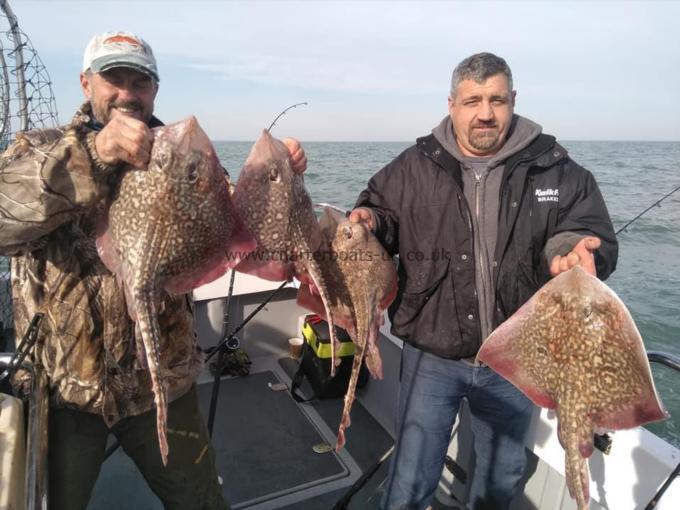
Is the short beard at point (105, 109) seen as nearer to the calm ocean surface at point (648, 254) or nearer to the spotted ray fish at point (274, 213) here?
the spotted ray fish at point (274, 213)

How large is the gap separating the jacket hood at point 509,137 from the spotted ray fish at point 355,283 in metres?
0.95

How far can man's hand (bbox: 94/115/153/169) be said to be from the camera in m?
1.77

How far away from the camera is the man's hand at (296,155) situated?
2281 mm

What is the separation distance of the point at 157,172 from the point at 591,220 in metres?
2.47

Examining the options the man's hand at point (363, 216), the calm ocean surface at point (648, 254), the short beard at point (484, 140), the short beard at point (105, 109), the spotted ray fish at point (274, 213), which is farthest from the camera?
the calm ocean surface at point (648, 254)

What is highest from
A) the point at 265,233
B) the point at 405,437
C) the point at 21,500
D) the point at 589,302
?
the point at 265,233

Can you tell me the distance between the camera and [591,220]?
2902 millimetres

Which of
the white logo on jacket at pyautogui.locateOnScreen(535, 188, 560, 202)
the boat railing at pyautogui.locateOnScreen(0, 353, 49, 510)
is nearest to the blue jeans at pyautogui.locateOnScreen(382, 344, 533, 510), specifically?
the white logo on jacket at pyautogui.locateOnScreen(535, 188, 560, 202)

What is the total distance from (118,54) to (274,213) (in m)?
1.04

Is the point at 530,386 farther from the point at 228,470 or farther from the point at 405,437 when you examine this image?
the point at 228,470

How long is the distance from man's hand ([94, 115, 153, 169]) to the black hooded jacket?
5.31ft

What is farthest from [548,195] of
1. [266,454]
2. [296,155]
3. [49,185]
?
[266,454]

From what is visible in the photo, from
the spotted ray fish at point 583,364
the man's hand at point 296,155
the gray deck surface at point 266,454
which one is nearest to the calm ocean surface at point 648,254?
the man's hand at point 296,155

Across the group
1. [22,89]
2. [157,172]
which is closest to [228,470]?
[157,172]
